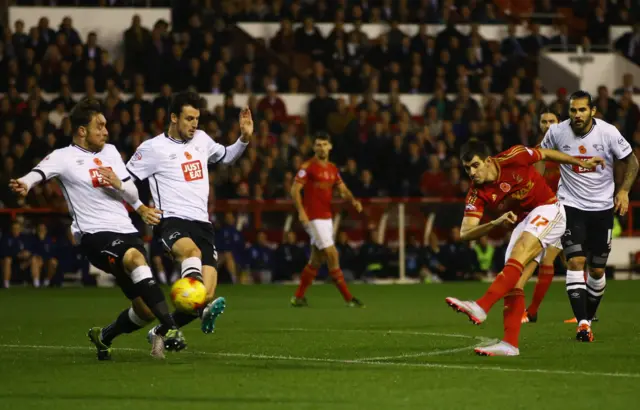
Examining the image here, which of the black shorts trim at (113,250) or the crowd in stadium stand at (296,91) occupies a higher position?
the crowd in stadium stand at (296,91)

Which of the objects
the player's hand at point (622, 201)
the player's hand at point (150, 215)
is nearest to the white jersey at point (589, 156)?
the player's hand at point (622, 201)

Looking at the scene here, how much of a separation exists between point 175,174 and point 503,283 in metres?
3.21

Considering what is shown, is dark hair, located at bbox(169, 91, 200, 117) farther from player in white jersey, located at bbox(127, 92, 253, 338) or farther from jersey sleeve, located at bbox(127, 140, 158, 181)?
jersey sleeve, located at bbox(127, 140, 158, 181)

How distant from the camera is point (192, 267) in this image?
10.9 metres

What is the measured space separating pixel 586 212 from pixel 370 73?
1480cm

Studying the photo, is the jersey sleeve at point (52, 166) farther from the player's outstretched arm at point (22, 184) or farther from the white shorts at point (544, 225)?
the white shorts at point (544, 225)

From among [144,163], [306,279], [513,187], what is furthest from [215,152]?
[306,279]

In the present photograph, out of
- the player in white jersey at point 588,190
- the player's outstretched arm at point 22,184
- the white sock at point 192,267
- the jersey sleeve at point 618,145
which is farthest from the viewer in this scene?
the jersey sleeve at point 618,145

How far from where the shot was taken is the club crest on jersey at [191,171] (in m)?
11.6

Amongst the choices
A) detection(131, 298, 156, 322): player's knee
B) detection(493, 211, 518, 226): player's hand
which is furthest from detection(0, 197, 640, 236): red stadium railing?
detection(493, 211, 518, 226): player's hand

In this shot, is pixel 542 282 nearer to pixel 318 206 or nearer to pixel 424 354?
pixel 424 354

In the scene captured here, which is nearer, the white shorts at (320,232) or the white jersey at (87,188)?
the white jersey at (87,188)

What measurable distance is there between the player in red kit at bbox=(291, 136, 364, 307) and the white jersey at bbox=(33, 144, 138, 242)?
304 inches

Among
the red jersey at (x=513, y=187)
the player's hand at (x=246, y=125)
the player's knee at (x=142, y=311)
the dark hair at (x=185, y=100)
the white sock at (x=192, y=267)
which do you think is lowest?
the player's knee at (x=142, y=311)
